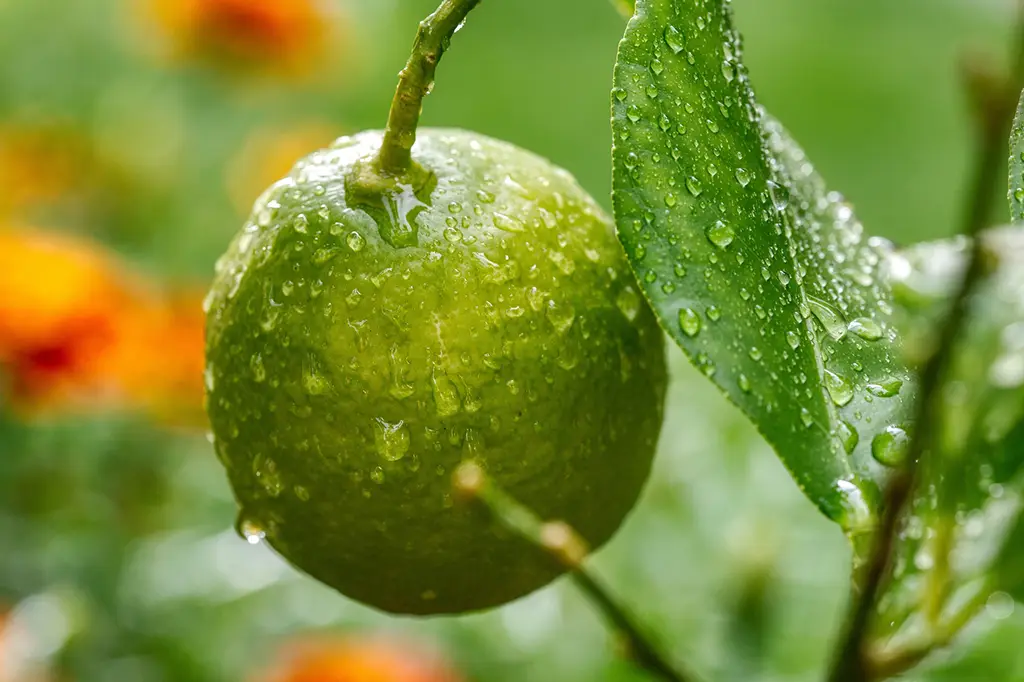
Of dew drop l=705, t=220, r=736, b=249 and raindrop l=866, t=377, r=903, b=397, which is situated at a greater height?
dew drop l=705, t=220, r=736, b=249

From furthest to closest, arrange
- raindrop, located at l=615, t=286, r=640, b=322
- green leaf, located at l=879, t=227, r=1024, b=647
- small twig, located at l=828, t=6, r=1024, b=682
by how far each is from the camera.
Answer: raindrop, located at l=615, t=286, r=640, b=322 → green leaf, located at l=879, t=227, r=1024, b=647 → small twig, located at l=828, t=6, r=1024, b=682

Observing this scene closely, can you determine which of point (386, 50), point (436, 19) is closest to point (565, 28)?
point (386, 50)

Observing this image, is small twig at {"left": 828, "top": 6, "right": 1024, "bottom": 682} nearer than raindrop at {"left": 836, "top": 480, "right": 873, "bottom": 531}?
Yes

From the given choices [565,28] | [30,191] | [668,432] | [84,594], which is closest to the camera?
[84,594]

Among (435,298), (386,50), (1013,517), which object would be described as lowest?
(1013,517)

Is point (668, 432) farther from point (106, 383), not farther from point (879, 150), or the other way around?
point (879, 150)

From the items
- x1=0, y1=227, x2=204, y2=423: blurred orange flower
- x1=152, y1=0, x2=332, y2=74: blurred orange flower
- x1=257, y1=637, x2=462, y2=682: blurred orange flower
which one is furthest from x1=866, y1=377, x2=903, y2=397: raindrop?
x1=152, y1=0, x2=332, y2=74: blurred orange flower

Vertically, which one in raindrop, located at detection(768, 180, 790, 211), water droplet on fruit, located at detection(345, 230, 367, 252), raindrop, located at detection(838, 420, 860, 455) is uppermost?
water droplet on fruit, located at detection(345, 230, 367, 252)

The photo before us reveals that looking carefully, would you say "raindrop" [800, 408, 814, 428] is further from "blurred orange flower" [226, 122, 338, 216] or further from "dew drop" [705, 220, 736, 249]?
"blurred orange flower" [226, 122, 338, 216]

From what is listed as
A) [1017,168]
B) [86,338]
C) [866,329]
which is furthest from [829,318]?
[86,338]
